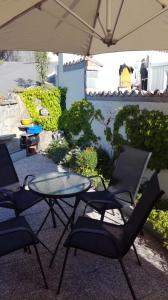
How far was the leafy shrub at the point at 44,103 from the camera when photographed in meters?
12.1

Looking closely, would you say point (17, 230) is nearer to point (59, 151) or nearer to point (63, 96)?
point (59, 151)

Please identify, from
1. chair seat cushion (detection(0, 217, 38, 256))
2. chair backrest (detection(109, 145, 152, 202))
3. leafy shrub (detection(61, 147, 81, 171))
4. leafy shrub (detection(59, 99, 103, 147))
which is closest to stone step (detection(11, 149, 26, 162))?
leafy shrub (detection(61, 147, 81, 171))

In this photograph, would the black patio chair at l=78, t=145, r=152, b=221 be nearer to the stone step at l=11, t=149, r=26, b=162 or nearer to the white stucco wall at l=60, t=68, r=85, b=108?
the stone step at l=11, t=149, r=26, b=162

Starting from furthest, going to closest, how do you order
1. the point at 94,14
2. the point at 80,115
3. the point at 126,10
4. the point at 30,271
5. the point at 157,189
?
the point at 80,115, the point at 94,14, the point at 126,10, the point at 30,271, the point at 157,189

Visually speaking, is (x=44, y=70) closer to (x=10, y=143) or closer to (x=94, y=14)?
(x=10, y=143)

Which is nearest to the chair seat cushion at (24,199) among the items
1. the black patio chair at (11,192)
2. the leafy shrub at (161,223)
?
the black patio chair at (11,192)

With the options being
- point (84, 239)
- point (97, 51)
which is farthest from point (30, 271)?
point (97, 51)

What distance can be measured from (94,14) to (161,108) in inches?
96.5

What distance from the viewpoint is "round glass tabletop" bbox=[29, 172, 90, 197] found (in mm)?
3578

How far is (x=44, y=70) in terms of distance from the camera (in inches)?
626

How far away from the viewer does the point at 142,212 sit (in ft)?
9.26

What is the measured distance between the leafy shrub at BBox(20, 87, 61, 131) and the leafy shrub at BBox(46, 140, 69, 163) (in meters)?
2.67

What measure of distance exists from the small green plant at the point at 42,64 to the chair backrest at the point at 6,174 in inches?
466

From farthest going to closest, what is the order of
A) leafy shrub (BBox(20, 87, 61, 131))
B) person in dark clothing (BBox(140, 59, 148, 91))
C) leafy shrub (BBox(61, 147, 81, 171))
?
leafy shrub (BBox(20, 87, 61, 131)) < person in dark clothing (BBox(140, 59, 148, 91)) < leafy shrub (BBox(61, 147, 81, 171))
